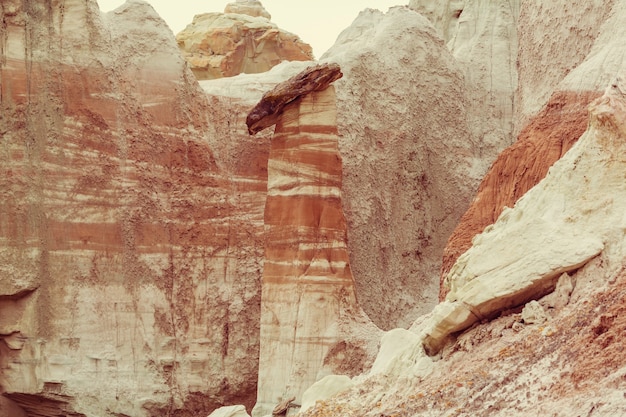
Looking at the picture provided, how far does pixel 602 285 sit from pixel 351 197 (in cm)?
1246

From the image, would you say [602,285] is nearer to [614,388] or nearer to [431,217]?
[614,388]

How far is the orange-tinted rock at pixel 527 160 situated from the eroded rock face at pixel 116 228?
4.50 meters

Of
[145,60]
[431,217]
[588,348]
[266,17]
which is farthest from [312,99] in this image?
[266,17]

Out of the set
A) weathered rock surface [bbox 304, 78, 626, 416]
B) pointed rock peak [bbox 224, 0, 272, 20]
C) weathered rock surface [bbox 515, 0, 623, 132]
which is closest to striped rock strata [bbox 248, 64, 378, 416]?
weathered rock surface [bbox 515, 0, 623, 132]

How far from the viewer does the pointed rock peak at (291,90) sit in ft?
64.6

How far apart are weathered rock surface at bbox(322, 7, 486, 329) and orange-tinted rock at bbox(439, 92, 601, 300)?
13.9 ft

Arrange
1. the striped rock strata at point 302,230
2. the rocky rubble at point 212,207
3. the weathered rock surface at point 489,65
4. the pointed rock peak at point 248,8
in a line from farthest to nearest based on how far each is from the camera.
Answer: the pointed rock peak at point 248,8 < the weathered rock surface at point 489,65 < the striped rock strata at point 302,230 < the rocky rubble at point 212,207

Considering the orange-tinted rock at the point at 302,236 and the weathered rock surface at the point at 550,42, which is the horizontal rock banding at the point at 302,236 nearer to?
the orange-tinted rock at the point at 302,236

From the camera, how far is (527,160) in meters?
17.8

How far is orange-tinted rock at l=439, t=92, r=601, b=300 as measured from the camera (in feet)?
56.1

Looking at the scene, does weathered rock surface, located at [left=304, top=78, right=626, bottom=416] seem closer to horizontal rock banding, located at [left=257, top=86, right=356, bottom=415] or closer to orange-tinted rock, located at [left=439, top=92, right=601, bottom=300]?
orange-tinted rock, located at [left=439, top=92, right=601, bottom=300]

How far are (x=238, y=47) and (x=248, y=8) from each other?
12.9 feet

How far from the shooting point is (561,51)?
2031cm


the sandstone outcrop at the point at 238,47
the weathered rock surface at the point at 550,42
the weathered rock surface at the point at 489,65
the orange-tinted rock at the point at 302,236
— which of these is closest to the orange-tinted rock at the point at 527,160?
the weathered rock surface at the point at 550,42
